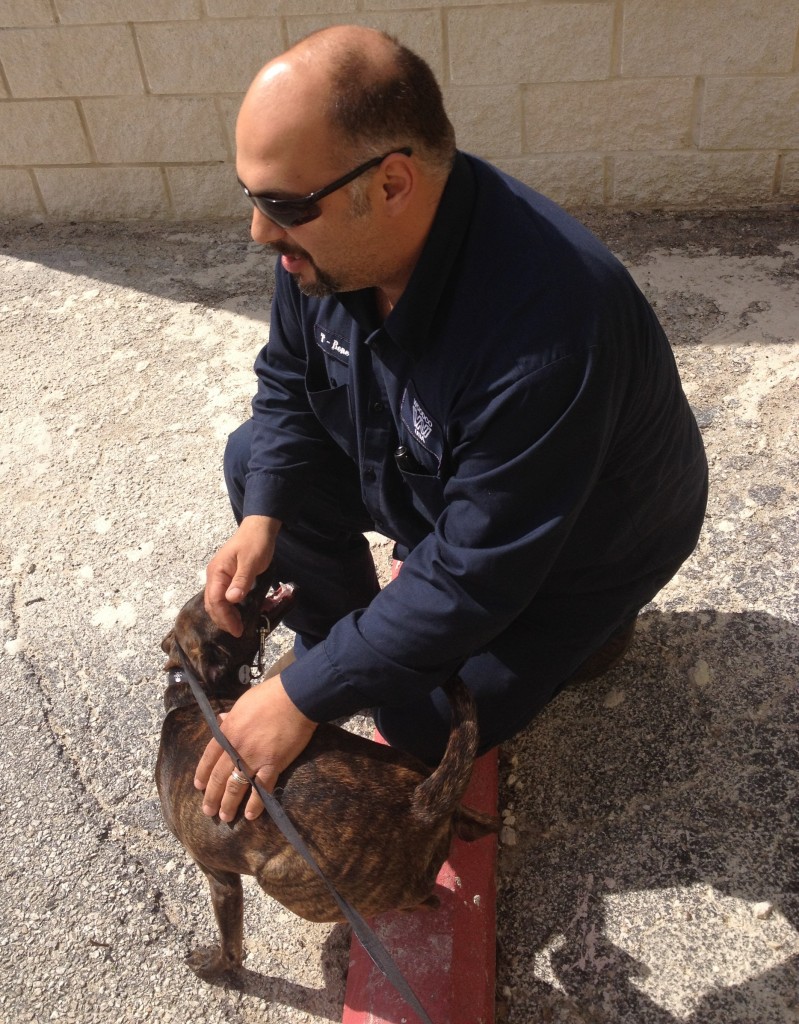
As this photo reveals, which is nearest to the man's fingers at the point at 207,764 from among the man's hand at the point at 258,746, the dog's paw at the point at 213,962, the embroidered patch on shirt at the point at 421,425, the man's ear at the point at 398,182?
the man's hand at the point at 258,746

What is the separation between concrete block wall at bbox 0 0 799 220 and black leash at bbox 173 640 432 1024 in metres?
3.63

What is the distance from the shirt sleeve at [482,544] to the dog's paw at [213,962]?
0.71 meters

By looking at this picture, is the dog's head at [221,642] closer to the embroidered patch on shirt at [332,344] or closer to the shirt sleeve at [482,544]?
the shirt sleeve at [482,544]

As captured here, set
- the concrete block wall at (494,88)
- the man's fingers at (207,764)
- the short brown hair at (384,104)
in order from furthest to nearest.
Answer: the concrete block wall at (494,88), the man's fingers at (207,764), the short brown hair at (384,104)

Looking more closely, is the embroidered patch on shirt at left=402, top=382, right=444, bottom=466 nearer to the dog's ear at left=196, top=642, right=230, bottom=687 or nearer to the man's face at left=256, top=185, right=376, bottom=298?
the man's face at left=256, top=185, right=376, bottom=298

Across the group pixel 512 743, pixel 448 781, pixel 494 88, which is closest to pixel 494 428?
pixel 448 781

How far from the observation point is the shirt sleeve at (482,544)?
165 cm

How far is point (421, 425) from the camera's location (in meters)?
1.87

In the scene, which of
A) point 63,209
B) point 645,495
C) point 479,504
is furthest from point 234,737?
point 63,209

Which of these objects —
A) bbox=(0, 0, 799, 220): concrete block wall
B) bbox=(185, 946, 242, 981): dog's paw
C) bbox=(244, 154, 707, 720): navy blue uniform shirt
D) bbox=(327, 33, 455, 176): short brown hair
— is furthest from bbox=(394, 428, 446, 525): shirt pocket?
bbox=(0, 0, 799, 220): concrete block wall

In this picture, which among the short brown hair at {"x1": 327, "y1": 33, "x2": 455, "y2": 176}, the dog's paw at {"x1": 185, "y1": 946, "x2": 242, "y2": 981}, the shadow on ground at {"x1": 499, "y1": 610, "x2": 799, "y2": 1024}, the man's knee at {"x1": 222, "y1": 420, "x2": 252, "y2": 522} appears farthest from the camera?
the man's knee at {"x1": 222, "y1": 420, "x2": 252, "y2": 522}

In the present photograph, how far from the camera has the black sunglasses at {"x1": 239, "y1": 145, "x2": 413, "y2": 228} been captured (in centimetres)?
160

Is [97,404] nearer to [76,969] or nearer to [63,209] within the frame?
[63,209]

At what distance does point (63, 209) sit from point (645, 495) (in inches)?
172
